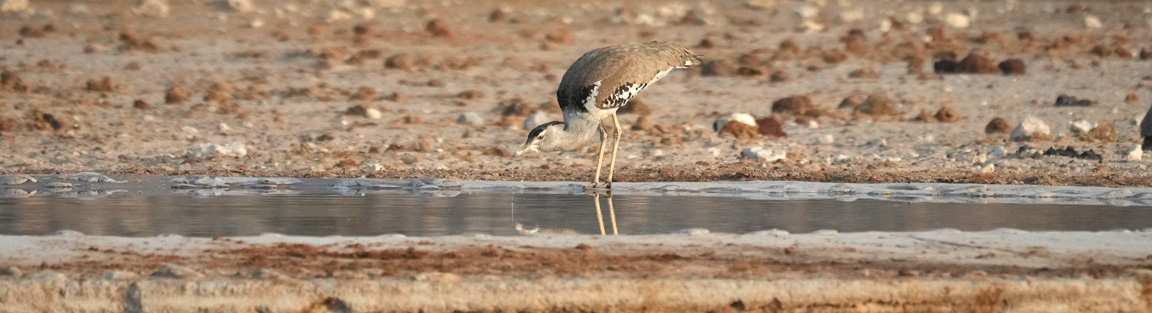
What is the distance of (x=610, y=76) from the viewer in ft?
30.9

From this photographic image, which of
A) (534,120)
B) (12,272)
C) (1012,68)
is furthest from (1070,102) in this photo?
(12,272)

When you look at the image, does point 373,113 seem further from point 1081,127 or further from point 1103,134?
point 1103,134

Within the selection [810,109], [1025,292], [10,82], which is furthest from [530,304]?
[10,82]

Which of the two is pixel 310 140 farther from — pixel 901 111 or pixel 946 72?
pixel 946 72


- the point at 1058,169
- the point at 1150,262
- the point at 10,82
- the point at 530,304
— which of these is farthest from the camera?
the point at 10,82

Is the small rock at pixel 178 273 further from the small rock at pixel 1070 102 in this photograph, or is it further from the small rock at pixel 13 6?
the small rock at pixel 13 6

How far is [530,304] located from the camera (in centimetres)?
501

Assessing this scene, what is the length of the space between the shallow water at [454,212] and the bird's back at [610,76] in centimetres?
69

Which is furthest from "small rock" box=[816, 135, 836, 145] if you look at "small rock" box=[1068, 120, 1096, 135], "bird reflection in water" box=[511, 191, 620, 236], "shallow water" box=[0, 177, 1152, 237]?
"bird reflection in water" box=[511, 191, 620, 236]

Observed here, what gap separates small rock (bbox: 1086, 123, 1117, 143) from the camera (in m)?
12.3

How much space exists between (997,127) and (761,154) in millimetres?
2789

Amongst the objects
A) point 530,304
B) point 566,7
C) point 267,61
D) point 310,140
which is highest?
point 566,7

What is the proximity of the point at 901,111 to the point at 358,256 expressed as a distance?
979 cm

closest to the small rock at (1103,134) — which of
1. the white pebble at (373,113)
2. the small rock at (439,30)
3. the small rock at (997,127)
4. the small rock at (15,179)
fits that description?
the small rock at (997,127)
